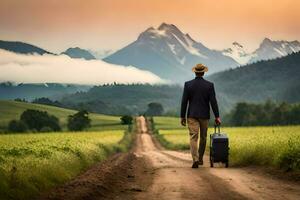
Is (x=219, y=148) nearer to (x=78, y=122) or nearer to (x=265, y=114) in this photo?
(x=78, y=122)

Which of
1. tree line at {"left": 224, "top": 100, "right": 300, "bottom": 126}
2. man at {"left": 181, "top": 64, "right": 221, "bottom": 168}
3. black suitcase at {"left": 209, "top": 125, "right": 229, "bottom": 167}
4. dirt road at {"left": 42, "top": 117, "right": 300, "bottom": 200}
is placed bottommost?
Answer: dirt road at {"left": 42, "top": 117, "right": 300, "bottom": 200}

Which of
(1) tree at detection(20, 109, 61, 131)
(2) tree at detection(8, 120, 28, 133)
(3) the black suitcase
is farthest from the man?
(1) tree at detection(20, 109, 61, 131)

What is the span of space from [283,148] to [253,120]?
12611 centimetres

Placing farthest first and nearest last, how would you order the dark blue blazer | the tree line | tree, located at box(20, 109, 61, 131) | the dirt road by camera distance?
the tree line → tree, located at box(20, 109, 61, 131) → the dark blue blazer → the dirt road

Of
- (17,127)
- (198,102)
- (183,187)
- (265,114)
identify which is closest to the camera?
(183,187)

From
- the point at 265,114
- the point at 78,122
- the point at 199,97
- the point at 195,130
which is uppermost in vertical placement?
the point at 265,114

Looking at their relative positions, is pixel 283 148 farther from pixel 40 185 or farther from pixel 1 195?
pixel 1 195

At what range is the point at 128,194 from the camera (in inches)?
498

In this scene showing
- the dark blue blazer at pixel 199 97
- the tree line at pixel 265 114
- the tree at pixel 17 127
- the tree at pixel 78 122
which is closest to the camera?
the dark blue blazer at pixel 199 97

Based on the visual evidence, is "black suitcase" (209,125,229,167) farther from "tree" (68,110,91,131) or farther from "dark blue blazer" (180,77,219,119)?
"tree" (68,110,91,131)

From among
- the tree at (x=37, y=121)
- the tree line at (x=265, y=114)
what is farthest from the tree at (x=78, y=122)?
the tree line at (x=265, y=114)

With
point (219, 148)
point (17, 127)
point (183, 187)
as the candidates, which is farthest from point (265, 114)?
point (183, 187)

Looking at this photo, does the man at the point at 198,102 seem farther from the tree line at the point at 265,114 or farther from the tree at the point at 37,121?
the tree line at the point at 265,114

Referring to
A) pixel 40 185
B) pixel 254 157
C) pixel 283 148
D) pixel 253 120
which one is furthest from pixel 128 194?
pixel 253 120
